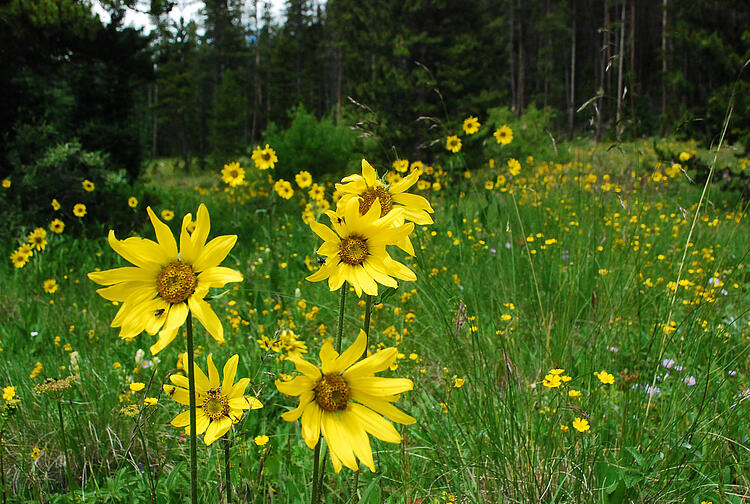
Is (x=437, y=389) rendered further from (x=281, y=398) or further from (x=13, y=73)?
(x=13, y=73)

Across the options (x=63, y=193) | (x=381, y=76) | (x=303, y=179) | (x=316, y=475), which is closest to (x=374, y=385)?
(x=316, y=475)

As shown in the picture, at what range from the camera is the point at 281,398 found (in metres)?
2.09

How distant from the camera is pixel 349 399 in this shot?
2.60ft

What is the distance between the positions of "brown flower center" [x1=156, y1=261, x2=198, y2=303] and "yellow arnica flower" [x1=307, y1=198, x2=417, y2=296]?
207 mm

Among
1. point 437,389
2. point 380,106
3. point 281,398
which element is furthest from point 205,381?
point 380,106

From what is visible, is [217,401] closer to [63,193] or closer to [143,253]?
[143,253]

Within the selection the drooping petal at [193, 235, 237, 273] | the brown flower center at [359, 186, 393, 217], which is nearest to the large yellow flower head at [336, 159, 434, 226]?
the brown flower center at [359, 186, 393, 217]

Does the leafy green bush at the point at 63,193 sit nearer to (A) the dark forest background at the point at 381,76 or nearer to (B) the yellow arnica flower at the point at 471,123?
(A) the dark forest background at the point at 381,76

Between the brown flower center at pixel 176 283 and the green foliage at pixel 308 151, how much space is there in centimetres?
730

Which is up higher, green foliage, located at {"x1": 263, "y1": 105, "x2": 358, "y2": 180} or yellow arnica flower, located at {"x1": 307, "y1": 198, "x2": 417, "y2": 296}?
green foliage, located at {"x1": 263, "y1": 105, "x2": 358, "y2": 180}

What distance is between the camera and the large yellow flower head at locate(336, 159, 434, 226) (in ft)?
3.47

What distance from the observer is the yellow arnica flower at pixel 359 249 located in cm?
89

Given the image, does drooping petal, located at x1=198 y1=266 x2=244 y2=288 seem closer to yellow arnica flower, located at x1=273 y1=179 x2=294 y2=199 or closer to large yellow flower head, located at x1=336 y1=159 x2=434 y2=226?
large yellow flower head, located at x1=336 y1=159 x2=434 y2=226

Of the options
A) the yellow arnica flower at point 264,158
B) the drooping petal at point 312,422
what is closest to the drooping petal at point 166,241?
the drooping petal at point 312,422
